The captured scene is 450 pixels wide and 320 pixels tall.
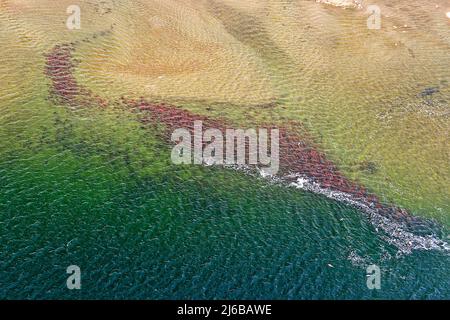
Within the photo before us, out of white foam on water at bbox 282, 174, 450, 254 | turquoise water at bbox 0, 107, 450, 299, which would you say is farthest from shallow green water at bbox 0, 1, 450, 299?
white foam on water at bbox 282, 174, 450, 254

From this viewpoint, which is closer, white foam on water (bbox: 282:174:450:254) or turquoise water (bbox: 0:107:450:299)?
turquoise water (bbox: 0:107:450:299)

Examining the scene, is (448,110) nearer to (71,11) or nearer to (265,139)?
(265,139)

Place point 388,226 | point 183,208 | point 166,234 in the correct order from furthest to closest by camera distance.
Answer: point 388,226
point 183,208
point 166,234

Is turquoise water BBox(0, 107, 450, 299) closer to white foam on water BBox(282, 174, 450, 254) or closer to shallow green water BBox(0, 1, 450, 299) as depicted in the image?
shallow green water BBox(0, 1, 450, 299)

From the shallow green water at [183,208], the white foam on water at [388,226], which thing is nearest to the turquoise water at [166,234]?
the shallow green water at [183,208]

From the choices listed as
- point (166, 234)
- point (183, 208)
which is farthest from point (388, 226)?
point (166, 234)

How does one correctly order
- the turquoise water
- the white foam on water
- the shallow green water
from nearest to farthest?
the turquoise water
the shallow green water
the white foam on water

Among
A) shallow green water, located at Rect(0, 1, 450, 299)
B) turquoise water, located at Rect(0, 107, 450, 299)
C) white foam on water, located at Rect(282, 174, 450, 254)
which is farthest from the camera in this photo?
white foam on water, located at Rect(282, 174, 450, 254)

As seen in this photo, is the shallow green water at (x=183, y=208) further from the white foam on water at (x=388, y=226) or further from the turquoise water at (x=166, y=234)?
the white foam on water at (x=388, y=226)

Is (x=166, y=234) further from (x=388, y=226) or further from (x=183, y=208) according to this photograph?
(x=388, y=226)
